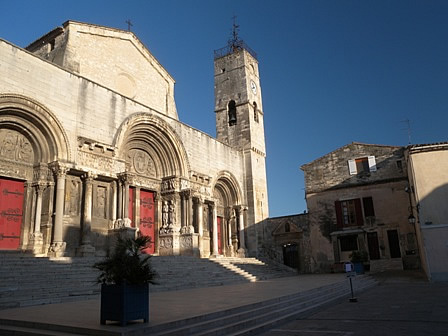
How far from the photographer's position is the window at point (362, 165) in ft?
73.3

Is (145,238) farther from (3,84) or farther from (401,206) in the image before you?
(401,206)

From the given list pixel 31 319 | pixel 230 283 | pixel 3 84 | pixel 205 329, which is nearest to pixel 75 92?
pixel 3 84

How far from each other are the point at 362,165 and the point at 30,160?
17570mm

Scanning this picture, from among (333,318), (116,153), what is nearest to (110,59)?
(116,153)

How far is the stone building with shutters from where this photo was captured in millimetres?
20797

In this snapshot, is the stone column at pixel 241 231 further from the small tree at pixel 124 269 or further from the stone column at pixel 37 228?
the small tree at pixel 124 269

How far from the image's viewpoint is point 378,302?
9164 mm

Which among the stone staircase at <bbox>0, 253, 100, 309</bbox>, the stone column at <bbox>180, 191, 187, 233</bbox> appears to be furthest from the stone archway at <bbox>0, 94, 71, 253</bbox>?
the stone column at <bbox>180, 191, 187, 233</bbox>

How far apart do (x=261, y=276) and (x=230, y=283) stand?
2839mm

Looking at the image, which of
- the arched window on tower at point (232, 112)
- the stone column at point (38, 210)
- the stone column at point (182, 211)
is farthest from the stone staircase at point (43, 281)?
the arched window on tower at point (232, 112)

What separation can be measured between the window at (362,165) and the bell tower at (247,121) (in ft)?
17.7

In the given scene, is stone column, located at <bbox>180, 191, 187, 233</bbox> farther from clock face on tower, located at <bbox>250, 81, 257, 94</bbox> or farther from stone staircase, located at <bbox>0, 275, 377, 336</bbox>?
clock face on tower, located at <bbox>250, 81, 257, 94</bbox>

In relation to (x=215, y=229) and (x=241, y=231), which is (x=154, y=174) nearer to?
(x=215, y=229)

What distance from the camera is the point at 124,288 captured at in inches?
205
